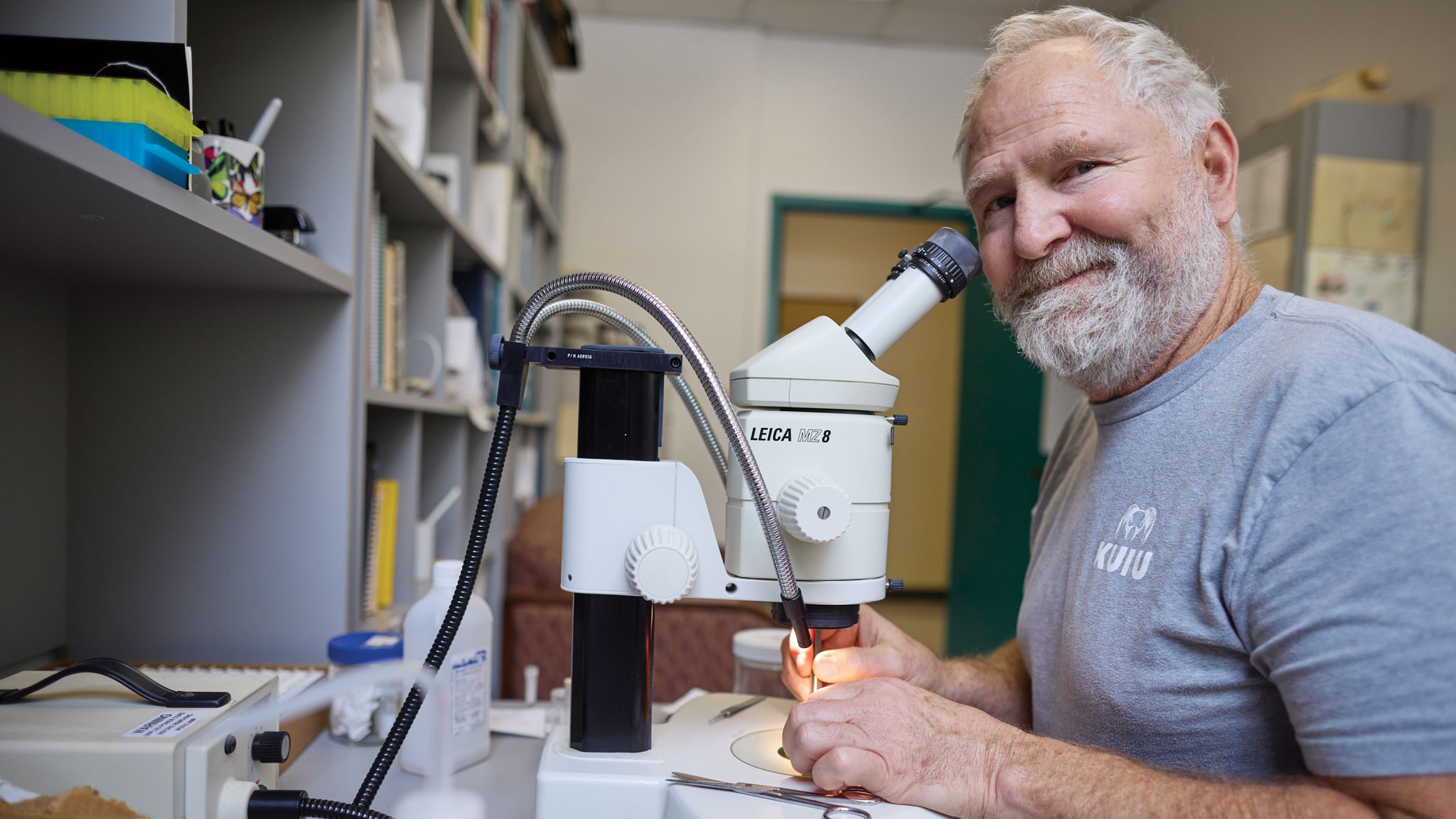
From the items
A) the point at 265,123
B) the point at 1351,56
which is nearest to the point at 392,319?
the point at 265,123

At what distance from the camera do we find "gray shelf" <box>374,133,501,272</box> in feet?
4.09

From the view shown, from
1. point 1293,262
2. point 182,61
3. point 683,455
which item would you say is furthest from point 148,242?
point 683,455

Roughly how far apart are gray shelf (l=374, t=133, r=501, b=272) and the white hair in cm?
84

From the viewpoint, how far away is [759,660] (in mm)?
1065

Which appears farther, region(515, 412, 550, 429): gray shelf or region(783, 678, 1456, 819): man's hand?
region(515, 412, 550, 429): gray shelf

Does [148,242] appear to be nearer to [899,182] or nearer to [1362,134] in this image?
A: [1362,134]

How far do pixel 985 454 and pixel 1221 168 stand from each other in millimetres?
Result: 3254

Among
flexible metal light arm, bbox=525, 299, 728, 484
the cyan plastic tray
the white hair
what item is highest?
the white hair

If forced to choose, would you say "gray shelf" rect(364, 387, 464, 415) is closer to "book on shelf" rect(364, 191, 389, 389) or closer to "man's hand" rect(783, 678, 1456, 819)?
"book on shelf" rect(364, 191, 389, 389)

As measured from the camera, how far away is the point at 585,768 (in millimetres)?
708

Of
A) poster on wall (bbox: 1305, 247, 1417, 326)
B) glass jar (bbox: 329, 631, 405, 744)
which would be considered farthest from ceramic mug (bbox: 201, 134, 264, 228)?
poster on wall (bbox: 1305, 247, 1417, 326)

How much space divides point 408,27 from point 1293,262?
219 centimetres

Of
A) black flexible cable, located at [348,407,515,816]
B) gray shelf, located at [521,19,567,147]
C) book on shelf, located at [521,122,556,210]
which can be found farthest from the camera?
book on shelf, located at [521,122,556,210]

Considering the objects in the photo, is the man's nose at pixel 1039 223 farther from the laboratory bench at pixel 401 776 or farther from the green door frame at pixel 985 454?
the green door frame at pixel 985 454
